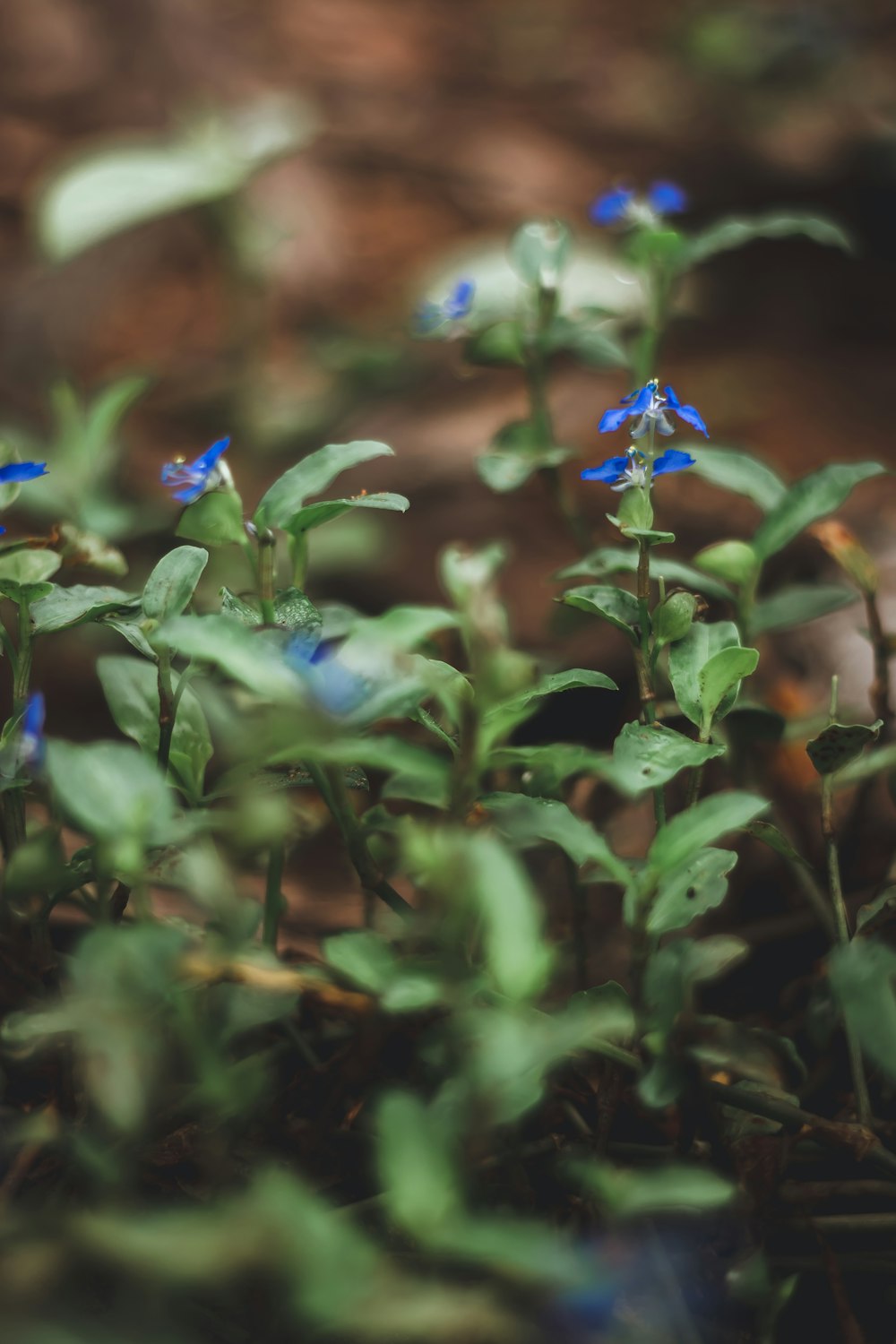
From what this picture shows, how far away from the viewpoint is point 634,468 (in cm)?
88

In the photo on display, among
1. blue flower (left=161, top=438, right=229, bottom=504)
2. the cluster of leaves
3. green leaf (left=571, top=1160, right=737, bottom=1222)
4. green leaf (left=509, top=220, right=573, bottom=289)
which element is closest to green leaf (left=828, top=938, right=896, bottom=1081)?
the cluster of leaves

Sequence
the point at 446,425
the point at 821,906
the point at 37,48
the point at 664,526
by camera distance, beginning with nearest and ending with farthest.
A: the point at 821,906, the point at 664,526, the point at 446,425, the point at 37,48

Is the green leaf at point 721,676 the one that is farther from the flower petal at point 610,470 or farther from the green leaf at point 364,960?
the green leaf at point 364,960

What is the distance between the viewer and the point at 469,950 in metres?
0.79

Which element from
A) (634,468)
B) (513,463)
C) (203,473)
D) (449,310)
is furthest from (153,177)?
(634,468)

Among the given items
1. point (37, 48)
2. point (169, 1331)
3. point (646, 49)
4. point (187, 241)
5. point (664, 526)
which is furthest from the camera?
point (646, 49)

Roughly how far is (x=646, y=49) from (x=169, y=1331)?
4.03 metres

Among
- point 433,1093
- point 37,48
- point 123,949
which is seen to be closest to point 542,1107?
point 433,1093

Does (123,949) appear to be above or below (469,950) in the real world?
above

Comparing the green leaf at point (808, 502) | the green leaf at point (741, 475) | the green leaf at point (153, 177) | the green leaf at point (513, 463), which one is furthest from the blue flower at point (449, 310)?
the green leaf at point (153, 177)

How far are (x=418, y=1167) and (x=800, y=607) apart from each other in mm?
643

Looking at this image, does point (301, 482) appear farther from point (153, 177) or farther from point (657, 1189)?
point (153, 177)

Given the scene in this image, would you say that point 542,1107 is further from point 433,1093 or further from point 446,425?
point 446,425

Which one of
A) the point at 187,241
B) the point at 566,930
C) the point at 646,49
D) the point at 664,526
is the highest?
the point at 646,49
